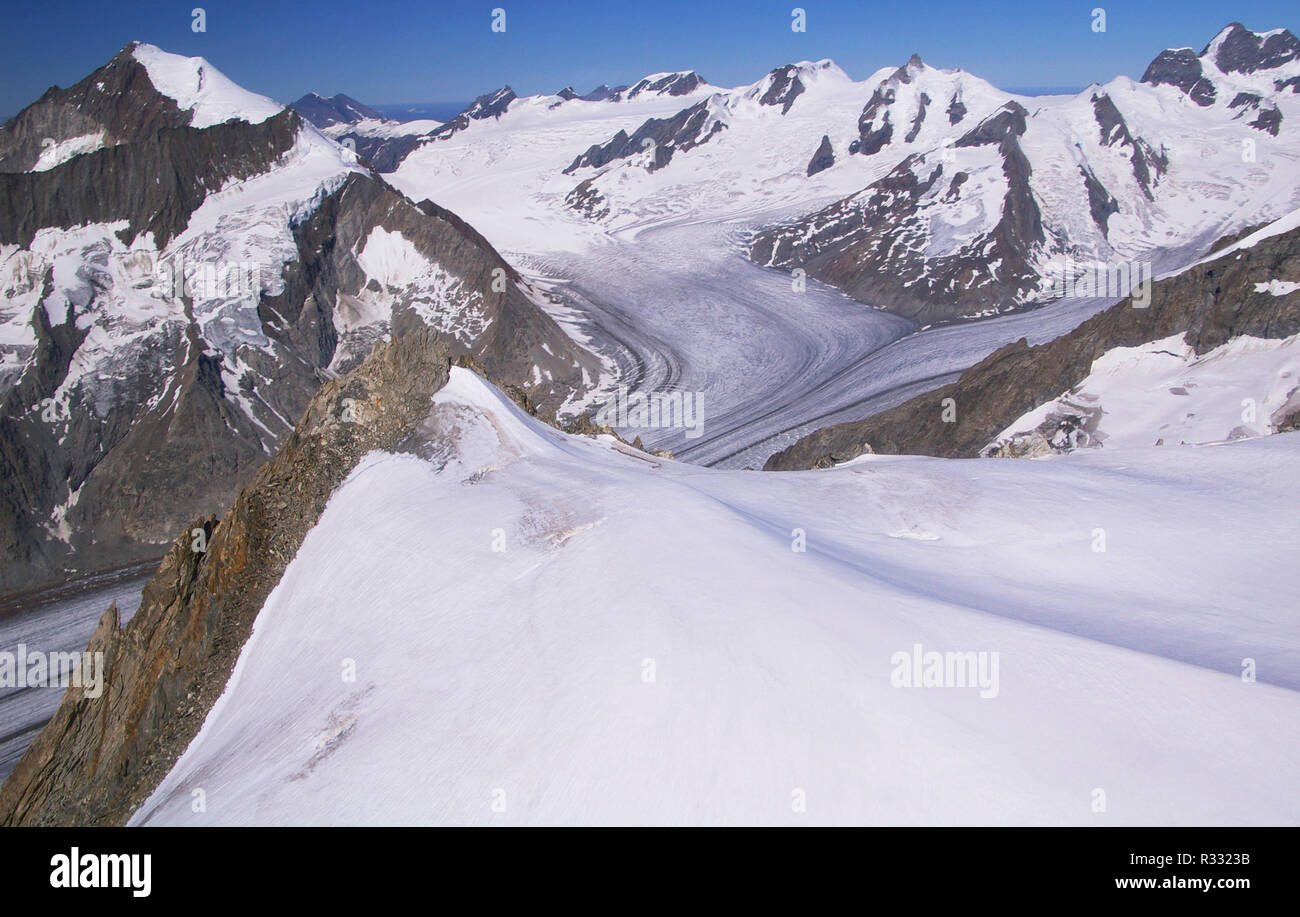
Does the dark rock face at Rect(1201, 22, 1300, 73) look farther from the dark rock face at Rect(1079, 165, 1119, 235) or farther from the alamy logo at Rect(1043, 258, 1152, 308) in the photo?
the alamy logo at Rect(1043, 258, 1152, 308)

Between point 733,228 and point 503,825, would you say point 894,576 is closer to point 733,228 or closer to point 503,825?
point 503,825

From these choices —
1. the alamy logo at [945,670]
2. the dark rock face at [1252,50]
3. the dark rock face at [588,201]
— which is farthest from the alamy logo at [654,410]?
the dark rock face at [1252,50]

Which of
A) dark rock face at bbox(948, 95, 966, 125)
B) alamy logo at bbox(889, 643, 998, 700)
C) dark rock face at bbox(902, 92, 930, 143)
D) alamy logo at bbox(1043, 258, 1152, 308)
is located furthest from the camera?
dark rock face at bbox(948, 95, 966, 125)

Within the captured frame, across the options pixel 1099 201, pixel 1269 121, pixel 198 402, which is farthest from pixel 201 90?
pixel 1269 121

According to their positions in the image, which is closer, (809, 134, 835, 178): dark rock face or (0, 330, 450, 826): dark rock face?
(0, 330, 450, 826): dark rock face
